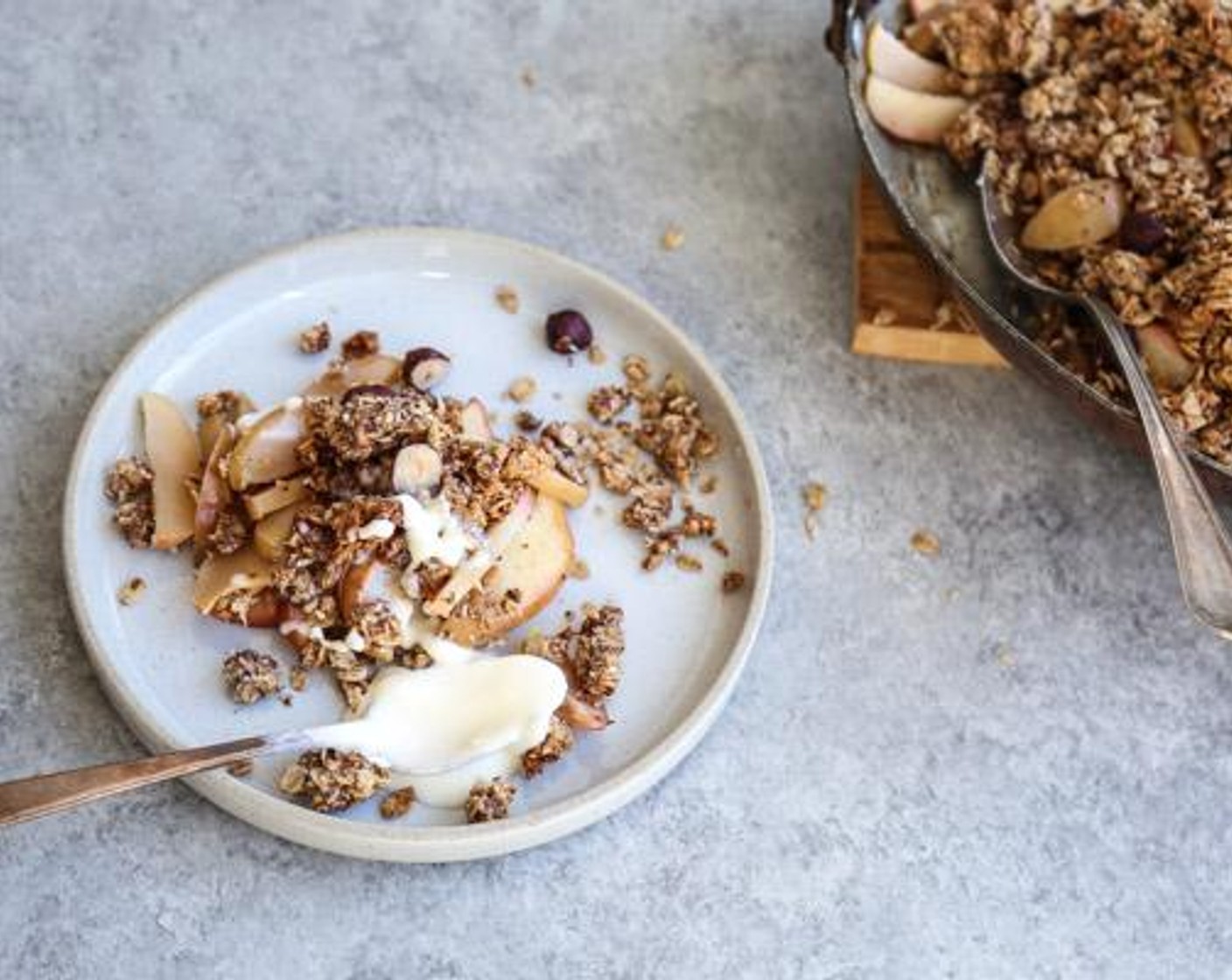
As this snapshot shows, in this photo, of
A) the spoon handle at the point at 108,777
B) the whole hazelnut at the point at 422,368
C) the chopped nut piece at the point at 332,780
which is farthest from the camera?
the whole hazelnut at the point at 422,368

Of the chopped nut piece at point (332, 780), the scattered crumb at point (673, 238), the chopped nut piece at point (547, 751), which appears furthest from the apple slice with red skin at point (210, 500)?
the scattered crumb at point (673, 238)

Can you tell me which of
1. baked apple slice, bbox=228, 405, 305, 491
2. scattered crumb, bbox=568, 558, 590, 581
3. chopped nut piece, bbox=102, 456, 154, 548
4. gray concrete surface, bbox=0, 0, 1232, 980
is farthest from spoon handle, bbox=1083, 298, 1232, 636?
chopped nut piece, bbox=102, 456, 154, 548

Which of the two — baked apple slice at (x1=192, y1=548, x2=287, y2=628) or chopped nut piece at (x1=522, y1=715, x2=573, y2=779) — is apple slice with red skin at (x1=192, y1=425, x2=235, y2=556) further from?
chopped nut piece at (x1=522, y1=715, x2=573, y2=779)

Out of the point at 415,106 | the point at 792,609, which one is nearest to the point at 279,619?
the point at 792,609

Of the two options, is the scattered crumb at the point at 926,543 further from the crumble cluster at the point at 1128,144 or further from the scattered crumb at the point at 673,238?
the scattered crumb at the point at 673,238

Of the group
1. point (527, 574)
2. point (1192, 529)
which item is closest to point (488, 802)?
point (527, 574)

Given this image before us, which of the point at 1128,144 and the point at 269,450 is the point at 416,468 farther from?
the point at 1128,144
